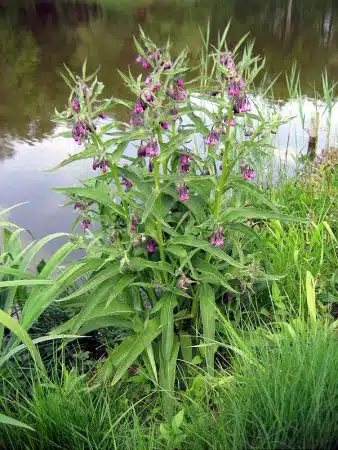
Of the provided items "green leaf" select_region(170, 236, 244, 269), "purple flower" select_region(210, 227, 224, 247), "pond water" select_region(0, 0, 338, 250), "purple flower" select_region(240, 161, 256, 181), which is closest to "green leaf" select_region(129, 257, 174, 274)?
"green leaf" select_region(170, 236, 244, 269)

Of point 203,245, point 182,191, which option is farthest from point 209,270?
point 182,191

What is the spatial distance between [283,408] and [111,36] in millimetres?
14858

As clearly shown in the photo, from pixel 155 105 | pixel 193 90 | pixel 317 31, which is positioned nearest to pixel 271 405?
pixel 155 105

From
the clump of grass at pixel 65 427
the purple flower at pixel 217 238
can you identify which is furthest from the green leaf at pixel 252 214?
the clump of grass at pixel 65 427

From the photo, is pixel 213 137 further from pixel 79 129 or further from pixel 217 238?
pixel 79 129

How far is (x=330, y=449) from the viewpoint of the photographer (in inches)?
57.1

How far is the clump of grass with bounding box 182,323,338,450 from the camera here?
149 centimetres

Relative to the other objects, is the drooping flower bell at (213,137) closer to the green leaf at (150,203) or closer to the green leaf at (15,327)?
the green leaf at (150,203)

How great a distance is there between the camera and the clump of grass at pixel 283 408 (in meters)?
1.49

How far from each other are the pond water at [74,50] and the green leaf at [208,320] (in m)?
1.35

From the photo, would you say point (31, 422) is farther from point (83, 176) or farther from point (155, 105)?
point (83, 176)

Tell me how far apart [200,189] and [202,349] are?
0.71 metres

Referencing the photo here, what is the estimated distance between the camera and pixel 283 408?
5.04 feet

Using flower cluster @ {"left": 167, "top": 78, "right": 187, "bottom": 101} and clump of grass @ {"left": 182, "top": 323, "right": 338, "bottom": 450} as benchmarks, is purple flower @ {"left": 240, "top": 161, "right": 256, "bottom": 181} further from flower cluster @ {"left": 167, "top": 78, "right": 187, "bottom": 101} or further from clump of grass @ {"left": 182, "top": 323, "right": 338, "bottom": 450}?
clump of grass @ {"left": 182, "top": 323, "right": 338, "bottom": 450}
